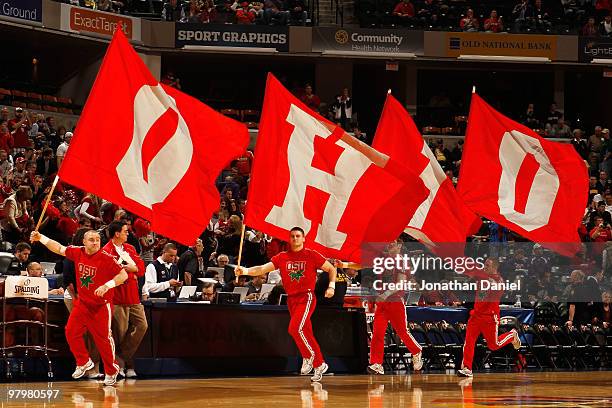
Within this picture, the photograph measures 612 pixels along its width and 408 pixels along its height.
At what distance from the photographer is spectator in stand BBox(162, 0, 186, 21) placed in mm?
34844

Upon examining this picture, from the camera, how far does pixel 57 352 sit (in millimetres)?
15570

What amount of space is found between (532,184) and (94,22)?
57.6ft

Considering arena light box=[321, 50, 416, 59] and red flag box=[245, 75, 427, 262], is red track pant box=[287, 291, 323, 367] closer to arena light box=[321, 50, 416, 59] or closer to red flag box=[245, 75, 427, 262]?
red flag box=[245, 75, 427, 262]

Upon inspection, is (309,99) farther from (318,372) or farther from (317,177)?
(318,372)

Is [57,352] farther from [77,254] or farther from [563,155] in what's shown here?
[563,155]

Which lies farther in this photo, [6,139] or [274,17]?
[274,17]

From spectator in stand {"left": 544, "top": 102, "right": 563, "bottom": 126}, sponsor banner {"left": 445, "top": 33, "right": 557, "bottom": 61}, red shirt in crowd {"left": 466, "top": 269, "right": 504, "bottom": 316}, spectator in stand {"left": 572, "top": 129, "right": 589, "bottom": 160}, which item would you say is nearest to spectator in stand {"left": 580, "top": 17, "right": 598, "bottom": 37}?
sponsor banner {"left": 445, "top": 33, "right": 557, "bottom": 61}

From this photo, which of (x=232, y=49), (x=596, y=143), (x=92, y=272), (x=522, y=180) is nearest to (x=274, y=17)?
(x=232, y=49)

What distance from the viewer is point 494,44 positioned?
36219mm

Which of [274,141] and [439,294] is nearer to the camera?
[274,141]

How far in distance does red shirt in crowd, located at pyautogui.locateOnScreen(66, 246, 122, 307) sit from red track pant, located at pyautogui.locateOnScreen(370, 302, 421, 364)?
4.85 m

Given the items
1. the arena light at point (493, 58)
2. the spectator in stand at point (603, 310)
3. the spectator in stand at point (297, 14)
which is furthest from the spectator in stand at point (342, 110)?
the spectator in stand at point (603, 310)

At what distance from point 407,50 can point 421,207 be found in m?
17.5

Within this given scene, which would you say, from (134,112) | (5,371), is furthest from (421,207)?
(5,371)
